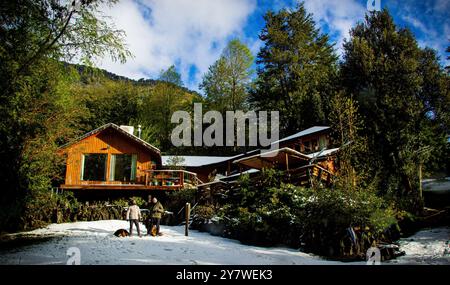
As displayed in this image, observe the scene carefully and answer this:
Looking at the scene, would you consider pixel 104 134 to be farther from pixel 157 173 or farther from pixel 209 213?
pixel 209 213

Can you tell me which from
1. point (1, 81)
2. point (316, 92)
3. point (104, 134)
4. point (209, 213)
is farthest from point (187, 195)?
point (316, 92)

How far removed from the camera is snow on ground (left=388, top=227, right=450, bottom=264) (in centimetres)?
866

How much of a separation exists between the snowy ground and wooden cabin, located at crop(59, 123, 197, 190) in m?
7.24

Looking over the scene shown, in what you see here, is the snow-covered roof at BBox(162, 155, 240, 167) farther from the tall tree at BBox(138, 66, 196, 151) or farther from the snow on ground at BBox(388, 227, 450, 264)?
the snow on ground at BBox(388, 227, 450, 264)

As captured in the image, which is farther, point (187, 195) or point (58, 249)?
point (187, 195)

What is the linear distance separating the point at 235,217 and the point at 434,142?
52.5 ft

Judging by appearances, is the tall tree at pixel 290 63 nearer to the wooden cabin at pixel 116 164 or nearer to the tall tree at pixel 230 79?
the tall tree at pixel 230 79

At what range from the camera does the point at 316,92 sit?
1127 inches

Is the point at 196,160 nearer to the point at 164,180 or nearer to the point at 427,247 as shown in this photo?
the point at 164,180

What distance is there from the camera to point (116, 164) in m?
21.2

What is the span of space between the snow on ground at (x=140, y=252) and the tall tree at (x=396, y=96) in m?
11.1

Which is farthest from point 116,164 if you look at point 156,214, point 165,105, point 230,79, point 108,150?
point 230,79

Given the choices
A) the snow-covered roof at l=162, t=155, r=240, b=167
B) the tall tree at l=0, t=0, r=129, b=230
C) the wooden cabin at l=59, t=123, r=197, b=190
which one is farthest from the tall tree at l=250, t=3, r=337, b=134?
the tall tree at l=0, t=0, r=129, b=230

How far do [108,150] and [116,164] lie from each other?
3.58 feet
